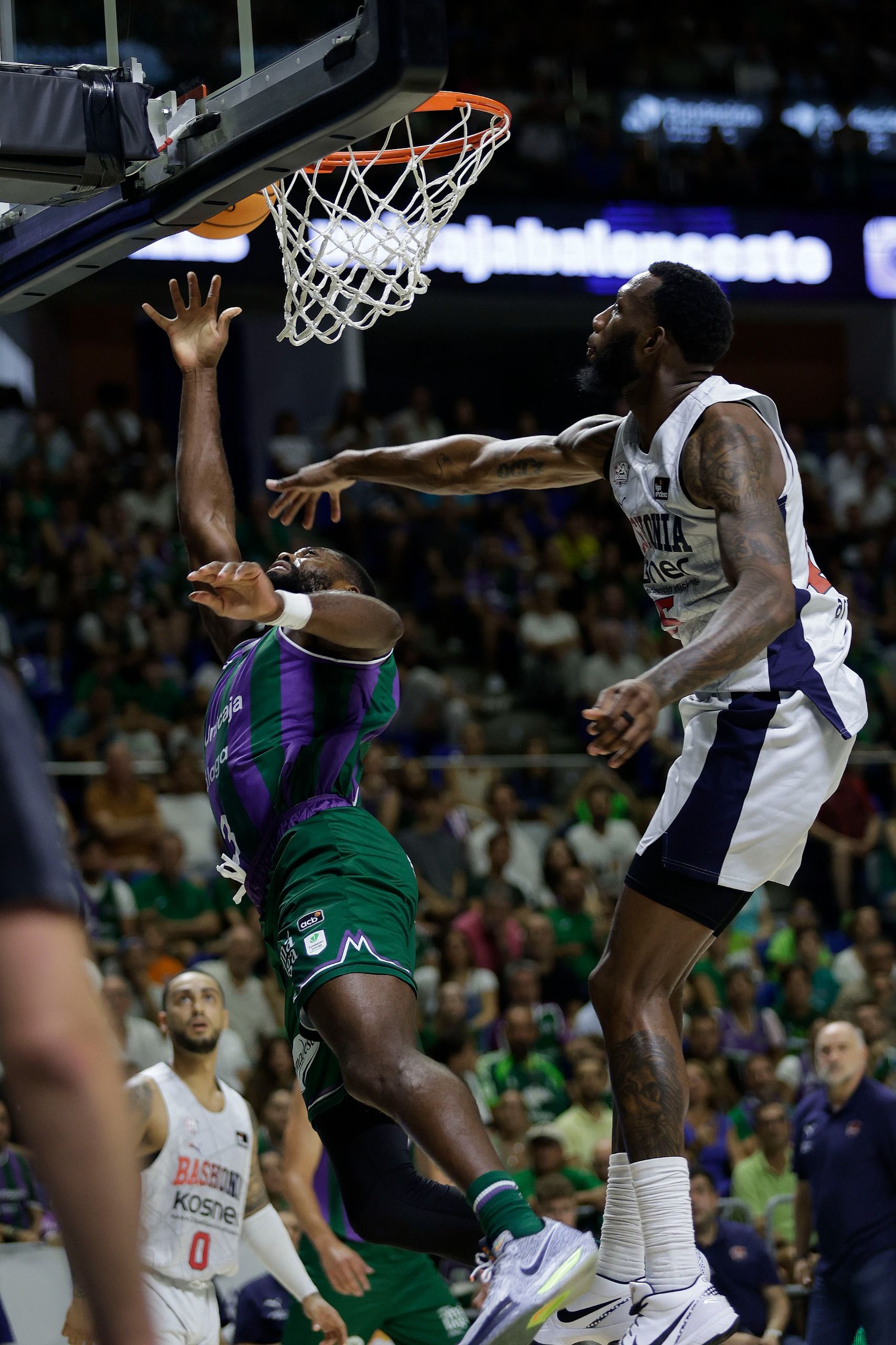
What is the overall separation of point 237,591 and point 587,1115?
19.4 feet

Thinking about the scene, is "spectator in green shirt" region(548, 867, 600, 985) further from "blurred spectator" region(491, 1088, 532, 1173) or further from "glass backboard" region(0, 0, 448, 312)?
"glass backboard" region(0, 0, 448, 312)

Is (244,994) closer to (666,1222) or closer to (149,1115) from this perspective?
(149,1115)

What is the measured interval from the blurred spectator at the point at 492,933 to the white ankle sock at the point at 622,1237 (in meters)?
6.63

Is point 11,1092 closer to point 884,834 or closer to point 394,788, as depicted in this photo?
point 394,788

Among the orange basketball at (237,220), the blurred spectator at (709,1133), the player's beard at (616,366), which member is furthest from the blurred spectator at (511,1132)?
the orange basketball at (237,220)

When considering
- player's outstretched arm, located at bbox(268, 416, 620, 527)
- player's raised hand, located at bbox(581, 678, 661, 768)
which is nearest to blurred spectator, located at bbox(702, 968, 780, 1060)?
player's outstretched arm, located at bbox(268, 416, 620, 527)

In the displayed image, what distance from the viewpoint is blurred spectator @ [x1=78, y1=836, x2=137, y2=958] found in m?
10.2

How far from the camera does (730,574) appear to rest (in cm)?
Result: 387

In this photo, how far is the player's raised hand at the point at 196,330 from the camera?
530 centimetres

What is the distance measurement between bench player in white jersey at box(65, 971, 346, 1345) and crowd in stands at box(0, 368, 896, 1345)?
1149 millimetres

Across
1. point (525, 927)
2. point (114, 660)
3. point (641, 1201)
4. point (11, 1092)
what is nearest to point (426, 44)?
point (641, 1201)

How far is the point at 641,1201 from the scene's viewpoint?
3.81 m

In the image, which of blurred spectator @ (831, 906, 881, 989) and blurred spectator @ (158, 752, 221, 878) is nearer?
blurred spectator @ (158, 752, 221, 878)

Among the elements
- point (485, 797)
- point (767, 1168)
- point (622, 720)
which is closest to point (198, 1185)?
point (622, 720)
